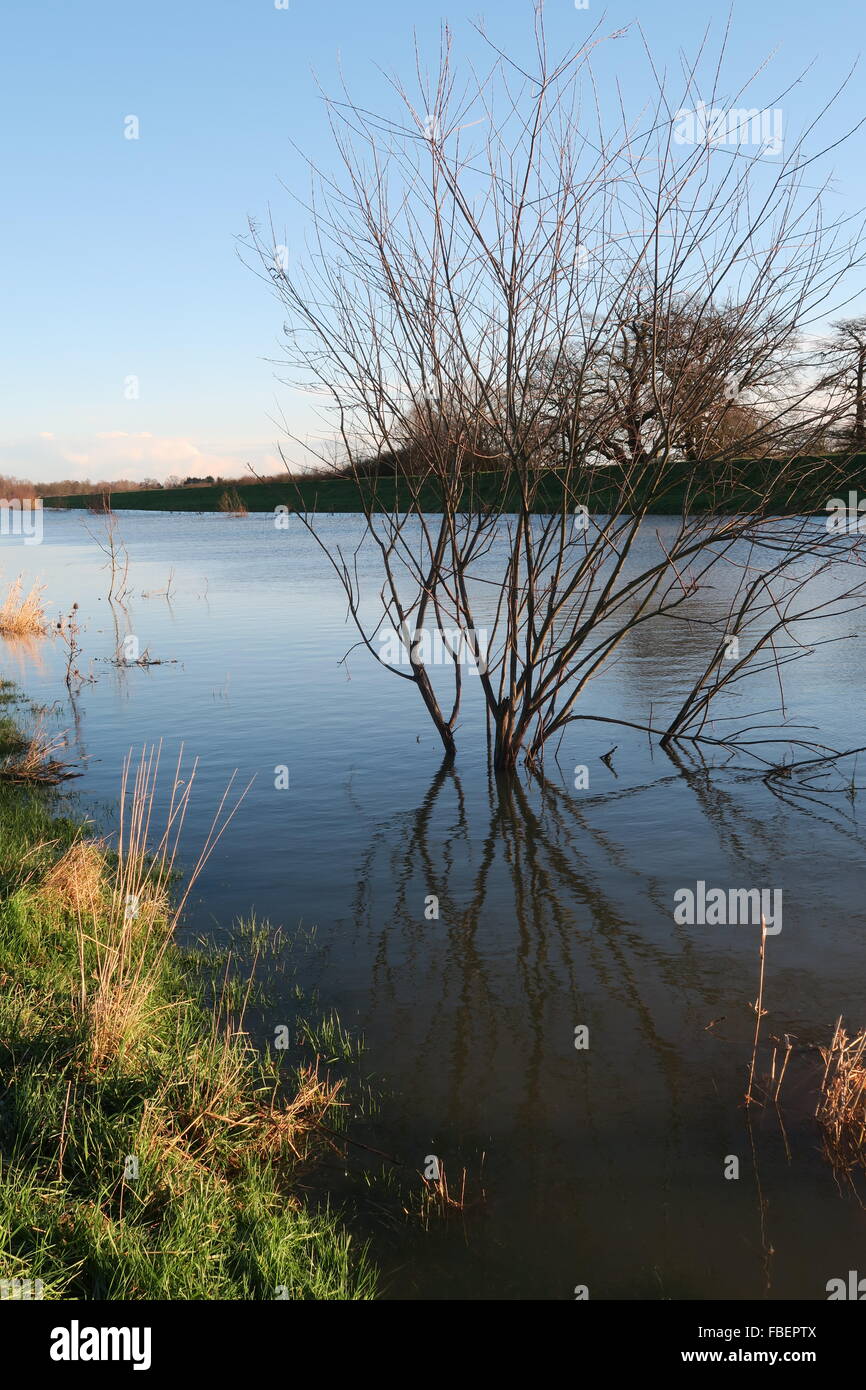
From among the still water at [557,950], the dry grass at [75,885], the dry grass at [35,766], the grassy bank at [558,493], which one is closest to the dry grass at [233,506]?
the grassy bank at [558,493]

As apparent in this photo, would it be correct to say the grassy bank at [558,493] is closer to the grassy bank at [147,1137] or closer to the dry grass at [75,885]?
the dry grass at [75,885]

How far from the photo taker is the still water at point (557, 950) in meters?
3.47

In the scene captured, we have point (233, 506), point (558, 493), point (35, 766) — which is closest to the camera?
point (35, 766)

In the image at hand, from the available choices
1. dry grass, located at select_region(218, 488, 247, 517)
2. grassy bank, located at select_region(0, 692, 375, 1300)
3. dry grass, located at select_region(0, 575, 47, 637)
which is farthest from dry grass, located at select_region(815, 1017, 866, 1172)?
dry grass, located at select_region(218, 488, 247, 517)

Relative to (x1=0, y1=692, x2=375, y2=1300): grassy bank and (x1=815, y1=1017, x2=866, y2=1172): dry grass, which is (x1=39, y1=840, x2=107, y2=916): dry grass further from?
(x1=815, y1=1017, x2=866, y2=1172): dry grass

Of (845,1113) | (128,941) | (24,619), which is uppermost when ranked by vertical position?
(24,619)

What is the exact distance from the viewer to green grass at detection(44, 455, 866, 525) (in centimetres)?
788

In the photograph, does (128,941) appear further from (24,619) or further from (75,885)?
(24,619)

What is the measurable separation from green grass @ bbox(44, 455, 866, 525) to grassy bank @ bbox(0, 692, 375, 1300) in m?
3.24

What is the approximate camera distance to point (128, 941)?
4.43 meters

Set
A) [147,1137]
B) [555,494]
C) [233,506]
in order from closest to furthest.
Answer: [147,1137], [555,494], [233,506]

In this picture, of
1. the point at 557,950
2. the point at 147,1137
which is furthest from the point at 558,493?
the point at 147,1137

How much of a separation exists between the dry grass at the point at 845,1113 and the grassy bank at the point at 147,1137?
1775mm

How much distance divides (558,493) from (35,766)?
67.1 feet
